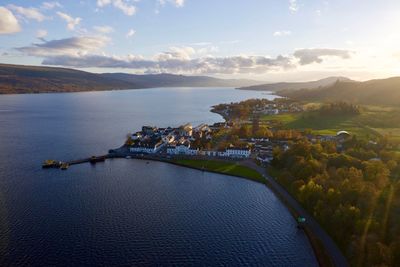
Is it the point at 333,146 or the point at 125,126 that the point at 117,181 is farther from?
the point at 125,126

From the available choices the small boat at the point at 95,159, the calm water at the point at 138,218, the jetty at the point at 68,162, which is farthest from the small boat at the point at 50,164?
the small boat at the point at 95,159

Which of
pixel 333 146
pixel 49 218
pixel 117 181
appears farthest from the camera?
pixel 333 146

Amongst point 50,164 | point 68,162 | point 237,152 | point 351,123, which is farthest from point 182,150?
point 351,123

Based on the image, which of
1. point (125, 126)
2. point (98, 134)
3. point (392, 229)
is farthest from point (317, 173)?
point (125, 126)

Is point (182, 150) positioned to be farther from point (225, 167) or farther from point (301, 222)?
point (301, 222)

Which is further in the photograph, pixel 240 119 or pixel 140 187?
pixel 240 119

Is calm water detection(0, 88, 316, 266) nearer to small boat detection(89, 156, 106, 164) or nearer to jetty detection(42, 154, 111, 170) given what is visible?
jetty detection(42, 154, 111, 170)

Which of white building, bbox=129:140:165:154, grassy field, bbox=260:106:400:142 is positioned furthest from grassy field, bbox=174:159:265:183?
grassy field, bbox=260:106:400:142
